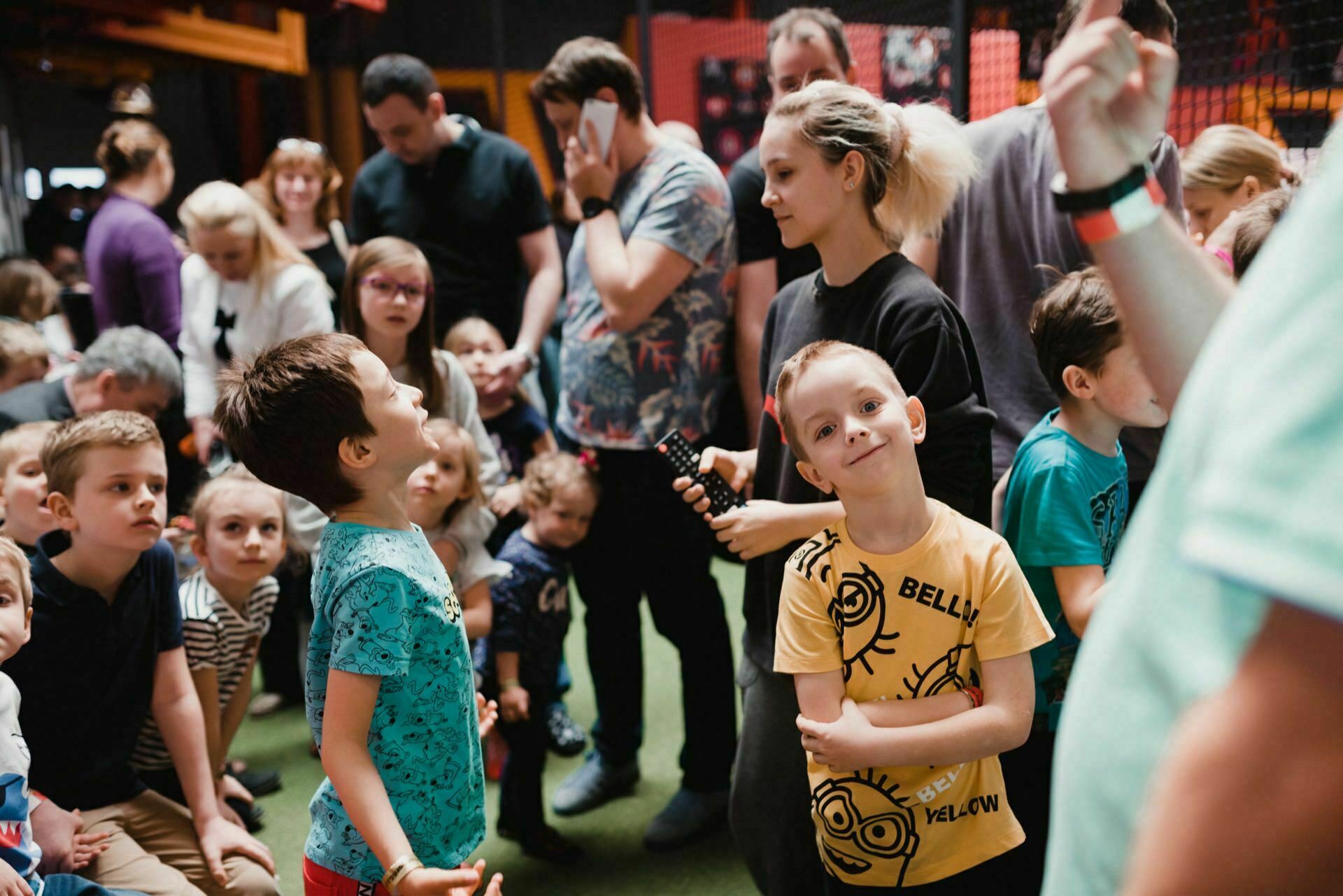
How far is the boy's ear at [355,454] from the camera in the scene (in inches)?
56.0

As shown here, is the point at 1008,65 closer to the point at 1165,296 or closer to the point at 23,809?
the point at 1165,296

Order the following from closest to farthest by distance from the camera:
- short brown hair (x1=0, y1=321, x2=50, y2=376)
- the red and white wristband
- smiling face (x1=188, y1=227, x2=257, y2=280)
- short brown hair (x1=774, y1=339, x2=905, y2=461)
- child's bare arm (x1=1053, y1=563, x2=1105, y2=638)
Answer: the red and white wristband
short brown hair (x1=774, y1=339, x2=905, y2=461)
child's bare arm (x1=1053, y1=563, x2=1105, y2=638)
smiling face (x1=188, y1=227, x2=257, y2=280)
short brown hair (x1=0, y1=321, x2=50, y2=376)

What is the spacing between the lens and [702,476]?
1795 millimetres

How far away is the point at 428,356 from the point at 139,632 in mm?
975

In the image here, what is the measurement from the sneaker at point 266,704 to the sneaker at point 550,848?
1.31 m

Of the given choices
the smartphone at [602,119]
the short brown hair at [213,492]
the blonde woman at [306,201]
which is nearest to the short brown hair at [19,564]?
the short brown hair at [213,492]

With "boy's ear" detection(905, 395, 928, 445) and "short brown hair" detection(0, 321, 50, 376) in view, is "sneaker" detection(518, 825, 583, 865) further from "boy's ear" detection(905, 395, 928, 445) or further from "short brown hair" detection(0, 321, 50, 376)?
"short brown hair" detection(0, 321, 50, 376)

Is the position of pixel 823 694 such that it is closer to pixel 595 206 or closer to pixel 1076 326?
pixel 1076 326

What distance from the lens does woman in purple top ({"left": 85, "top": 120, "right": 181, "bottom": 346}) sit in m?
3.62

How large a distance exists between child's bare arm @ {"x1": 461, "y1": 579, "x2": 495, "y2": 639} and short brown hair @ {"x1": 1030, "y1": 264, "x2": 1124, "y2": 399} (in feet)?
4.78

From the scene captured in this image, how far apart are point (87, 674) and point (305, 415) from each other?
947 millimetres

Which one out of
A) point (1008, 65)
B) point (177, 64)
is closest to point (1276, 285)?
point (1008, 65)

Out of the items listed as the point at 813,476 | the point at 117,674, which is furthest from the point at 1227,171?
the point at 117,674

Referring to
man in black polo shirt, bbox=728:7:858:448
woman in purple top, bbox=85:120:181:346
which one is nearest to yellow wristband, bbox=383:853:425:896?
man in black polo shirt, bbox=728:7:858:448
